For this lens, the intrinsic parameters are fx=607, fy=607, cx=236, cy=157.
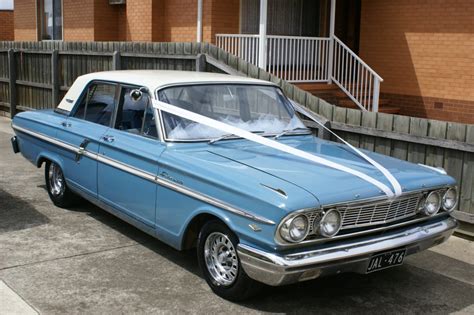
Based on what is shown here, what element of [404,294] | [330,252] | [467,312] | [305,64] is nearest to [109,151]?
[330,252]

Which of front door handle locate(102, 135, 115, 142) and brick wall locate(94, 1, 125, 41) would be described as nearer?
front door handle locate(102, 135, 115, 142)

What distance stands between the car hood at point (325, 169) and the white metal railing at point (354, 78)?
624cm

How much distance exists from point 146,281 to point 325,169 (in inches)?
66.8

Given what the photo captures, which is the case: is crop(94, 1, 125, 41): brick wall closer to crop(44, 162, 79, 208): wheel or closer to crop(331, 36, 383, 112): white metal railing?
crop(331, 36, 383, 112): white metal railing

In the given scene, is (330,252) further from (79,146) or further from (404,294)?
(79,146)

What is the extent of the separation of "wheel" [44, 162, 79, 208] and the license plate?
3775 millimetres

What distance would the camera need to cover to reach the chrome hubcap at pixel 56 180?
22.7 ft

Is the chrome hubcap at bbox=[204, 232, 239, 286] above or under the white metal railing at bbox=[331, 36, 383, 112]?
under

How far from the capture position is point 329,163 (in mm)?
4781

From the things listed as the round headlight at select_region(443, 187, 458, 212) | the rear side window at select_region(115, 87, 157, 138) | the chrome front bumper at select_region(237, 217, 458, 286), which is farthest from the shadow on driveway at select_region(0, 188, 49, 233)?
the round headlight at select_region(443, 187, 458, 212)

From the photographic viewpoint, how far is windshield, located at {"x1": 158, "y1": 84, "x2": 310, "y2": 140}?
5305 mm

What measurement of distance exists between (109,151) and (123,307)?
183 centimetres

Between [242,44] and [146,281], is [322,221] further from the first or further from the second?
[242,44]

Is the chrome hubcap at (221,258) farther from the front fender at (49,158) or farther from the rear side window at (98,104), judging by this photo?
the front fender at (49,158)
